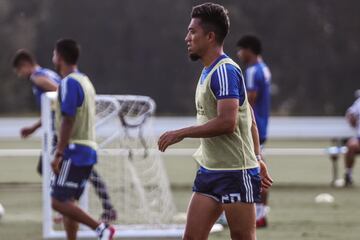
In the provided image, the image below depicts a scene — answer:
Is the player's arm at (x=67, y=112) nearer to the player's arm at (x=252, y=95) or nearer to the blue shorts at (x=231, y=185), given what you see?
the blue shorts at (x=231, y=185)

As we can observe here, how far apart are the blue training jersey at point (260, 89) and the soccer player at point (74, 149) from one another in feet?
9.26

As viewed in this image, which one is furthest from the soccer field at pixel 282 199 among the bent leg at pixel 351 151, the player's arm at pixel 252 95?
the player's arm at pixel 252 95

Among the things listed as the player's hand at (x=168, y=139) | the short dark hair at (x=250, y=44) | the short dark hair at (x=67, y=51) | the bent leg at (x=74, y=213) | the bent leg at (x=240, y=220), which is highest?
the player's hand at (x=168, y=139)

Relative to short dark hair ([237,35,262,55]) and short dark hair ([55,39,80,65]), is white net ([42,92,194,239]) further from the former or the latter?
short dark hair ([237,35,262,55])

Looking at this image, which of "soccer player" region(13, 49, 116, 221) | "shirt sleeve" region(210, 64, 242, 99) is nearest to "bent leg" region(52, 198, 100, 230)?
"soccer player" region(13, 49, 116, 221)

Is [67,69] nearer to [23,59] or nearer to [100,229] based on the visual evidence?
[100,229]

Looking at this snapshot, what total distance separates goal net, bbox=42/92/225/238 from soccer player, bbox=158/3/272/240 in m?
4.09

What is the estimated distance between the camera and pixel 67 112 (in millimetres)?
9375

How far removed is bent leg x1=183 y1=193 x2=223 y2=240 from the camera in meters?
6.83

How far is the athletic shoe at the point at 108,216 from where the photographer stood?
1196 centimetres

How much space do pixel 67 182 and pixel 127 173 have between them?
389 cm

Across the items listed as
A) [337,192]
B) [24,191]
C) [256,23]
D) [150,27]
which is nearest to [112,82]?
[150,27]

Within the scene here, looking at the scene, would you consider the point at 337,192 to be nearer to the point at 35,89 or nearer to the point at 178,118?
the point at 35,89

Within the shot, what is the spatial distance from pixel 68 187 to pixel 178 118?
52.0ft
